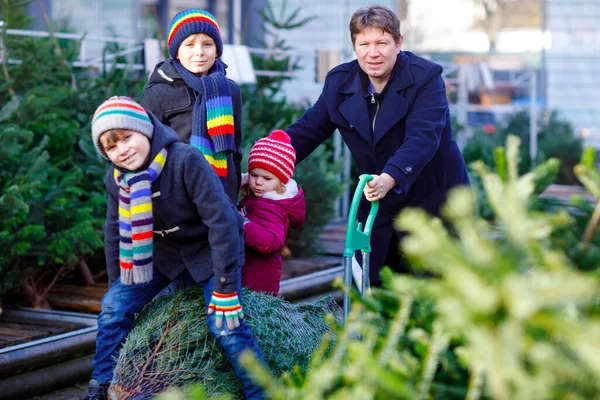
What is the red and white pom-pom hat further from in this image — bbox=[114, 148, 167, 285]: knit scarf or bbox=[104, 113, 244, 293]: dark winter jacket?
bbox=[114, 148, 167, 285]: knit scarf

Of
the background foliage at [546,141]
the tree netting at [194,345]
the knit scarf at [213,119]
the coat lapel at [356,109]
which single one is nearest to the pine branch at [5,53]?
the knit scarf at [213,119]

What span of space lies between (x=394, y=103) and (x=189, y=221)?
107cm

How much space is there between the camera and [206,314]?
3.36 metres

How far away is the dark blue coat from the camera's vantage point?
384 cm

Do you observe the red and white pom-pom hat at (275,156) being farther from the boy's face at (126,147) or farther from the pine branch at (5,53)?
the pine branch at (5,53)

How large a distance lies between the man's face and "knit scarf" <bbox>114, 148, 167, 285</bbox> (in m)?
1.02

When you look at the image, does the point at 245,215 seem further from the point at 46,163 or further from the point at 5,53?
the point at 5,53

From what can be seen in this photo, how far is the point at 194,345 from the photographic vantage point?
3.22 m

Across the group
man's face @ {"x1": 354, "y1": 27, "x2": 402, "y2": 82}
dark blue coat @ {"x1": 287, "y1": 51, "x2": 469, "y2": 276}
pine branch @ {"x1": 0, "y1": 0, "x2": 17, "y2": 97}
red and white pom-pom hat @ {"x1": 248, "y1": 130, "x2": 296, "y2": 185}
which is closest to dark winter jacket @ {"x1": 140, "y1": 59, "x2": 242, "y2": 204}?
red and white pom-pom hat @ {"x1": 248, "y1": 130, "x2": 296, "y2": 185}

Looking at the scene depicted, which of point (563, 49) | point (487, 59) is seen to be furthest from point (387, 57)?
point (563, 49)

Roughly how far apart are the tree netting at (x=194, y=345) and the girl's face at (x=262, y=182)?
24.8 inches

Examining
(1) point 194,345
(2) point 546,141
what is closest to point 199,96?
(1) point 194,345

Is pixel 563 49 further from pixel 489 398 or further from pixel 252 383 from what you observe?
pixel 489 398

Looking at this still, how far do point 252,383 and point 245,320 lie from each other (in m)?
0.25
